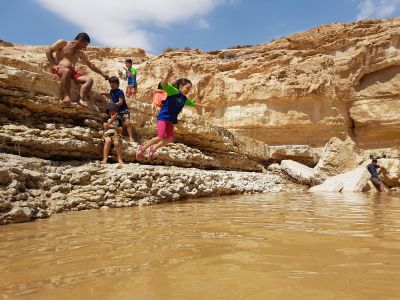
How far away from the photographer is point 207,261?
186 cm

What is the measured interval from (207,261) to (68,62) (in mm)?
5810

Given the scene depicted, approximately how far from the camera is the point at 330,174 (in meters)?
11.1

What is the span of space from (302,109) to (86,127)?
11825 mm

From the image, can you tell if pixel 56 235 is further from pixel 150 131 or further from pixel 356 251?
pixel 150 131

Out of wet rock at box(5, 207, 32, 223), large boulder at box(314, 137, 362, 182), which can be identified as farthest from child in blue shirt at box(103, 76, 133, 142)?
large boulder at box(314, 137, 362, 182)

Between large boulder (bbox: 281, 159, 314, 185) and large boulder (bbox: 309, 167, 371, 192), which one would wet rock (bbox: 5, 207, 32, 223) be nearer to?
large boulder (bbox: 309, 167, 371, 192)

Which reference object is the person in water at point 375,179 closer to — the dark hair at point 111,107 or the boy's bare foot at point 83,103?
the dark hair at point 111,107

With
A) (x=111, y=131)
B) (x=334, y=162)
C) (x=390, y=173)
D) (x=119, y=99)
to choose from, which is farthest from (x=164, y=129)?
(x=390, y=173)

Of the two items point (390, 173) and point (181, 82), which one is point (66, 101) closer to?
point (181, 82)

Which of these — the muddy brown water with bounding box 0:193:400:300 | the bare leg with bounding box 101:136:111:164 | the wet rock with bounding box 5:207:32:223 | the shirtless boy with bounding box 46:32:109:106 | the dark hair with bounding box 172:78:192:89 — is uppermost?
the shirtless boy with bounding box 46:32:109:106

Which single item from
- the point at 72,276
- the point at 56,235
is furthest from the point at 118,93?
the point at 72,276

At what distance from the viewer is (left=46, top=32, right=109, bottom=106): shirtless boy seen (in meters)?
6.46

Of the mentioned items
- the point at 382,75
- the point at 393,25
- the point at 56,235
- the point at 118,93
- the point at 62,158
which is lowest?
the point at 56,235

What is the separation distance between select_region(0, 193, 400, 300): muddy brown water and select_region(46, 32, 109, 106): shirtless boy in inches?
153
